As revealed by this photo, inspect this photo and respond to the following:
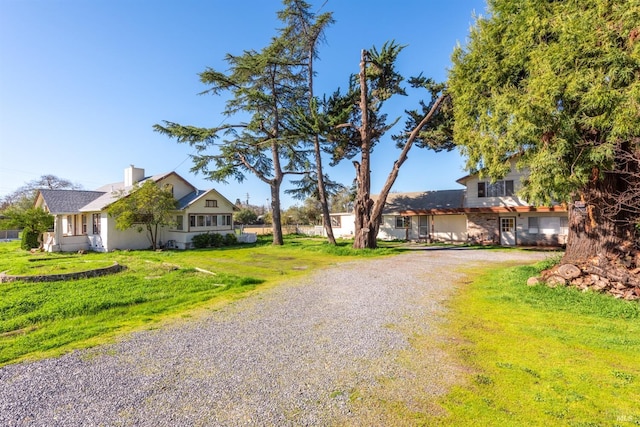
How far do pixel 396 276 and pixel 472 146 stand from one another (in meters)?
4.80

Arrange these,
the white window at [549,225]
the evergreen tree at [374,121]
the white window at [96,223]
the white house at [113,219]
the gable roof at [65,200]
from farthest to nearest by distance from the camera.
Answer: the gable roof at [65,200] → the white window at [96,223] → the white window at [549,225] → the white house at [113,219] → the evergreen tree at [374,121]

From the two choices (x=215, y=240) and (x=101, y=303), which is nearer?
(x=101, y=303)

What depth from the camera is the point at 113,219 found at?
19000 millimetres

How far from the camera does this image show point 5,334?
17.1 ft

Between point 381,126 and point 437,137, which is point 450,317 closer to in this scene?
point 437,137

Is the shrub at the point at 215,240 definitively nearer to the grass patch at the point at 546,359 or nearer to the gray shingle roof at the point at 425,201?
the gray shingle roof at the point at 425,201

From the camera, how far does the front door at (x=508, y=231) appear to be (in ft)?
67.9

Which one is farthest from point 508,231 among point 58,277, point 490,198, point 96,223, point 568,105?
point 96,223

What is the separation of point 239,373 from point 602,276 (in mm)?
8662

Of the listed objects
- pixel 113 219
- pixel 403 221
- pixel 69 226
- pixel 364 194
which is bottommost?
pixel 403 221

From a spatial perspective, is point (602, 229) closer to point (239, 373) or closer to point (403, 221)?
point (239, 373)

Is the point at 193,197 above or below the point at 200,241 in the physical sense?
above

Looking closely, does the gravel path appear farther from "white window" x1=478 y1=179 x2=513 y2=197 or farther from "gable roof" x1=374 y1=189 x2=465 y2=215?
"gable roof" x1=374 y1=189 x2=465 y2=215

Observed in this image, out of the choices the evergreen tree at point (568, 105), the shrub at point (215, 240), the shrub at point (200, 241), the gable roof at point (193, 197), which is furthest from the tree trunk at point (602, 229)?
the gable roof at point (193, 197)
